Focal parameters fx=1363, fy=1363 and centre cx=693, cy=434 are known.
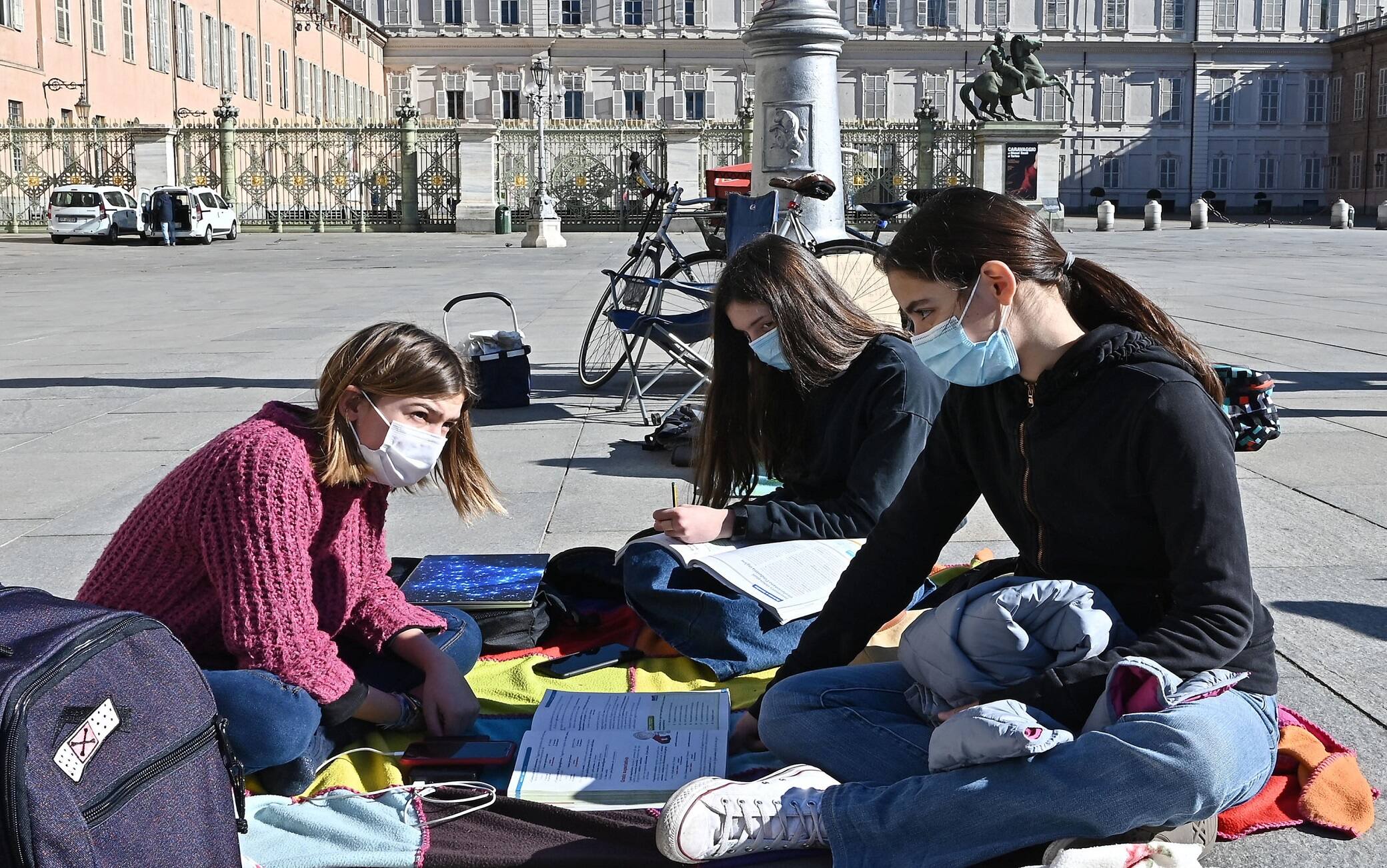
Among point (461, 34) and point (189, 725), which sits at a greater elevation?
point (461, 34)

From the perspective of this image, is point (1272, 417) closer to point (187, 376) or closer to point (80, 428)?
point (80, 428)

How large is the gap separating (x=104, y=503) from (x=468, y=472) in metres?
Result: 2.97

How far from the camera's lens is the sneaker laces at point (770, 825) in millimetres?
2328

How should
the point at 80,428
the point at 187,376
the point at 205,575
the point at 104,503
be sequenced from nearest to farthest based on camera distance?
the point at 205,575, the point at 104,503, the point at 80,428, the point at 187,376

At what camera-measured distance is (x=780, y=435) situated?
3.84 metres

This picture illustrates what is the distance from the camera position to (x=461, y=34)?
2239 inches

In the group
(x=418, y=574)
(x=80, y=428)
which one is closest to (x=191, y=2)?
(x=80, y=428)

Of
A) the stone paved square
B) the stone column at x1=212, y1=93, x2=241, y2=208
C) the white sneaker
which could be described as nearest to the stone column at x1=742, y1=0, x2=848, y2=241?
the stone paved square

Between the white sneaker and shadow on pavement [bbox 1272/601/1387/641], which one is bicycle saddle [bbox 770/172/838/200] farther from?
the white sneaker

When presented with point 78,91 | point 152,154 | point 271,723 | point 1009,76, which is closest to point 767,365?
point 271,723

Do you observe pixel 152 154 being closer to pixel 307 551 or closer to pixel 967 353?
pixel 307 551

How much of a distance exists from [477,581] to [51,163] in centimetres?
3447

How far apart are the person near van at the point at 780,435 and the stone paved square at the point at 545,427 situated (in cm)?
104

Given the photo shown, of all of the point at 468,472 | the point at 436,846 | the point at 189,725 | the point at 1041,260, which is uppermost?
the point at 1041,260
